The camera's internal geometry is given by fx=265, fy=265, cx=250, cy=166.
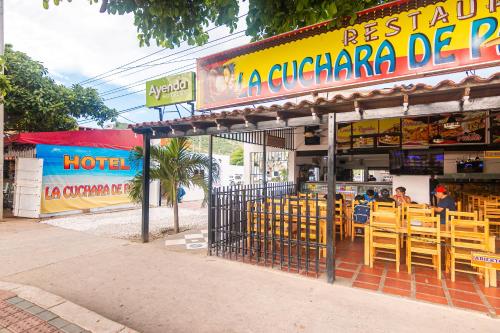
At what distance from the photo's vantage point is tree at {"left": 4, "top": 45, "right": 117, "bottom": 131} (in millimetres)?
10062

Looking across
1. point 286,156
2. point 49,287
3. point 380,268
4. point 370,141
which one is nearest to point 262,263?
point 380,268

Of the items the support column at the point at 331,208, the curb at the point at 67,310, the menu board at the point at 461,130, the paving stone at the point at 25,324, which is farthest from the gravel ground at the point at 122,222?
the menu board at the point at 461,130

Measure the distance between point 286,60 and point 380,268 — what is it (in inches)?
196

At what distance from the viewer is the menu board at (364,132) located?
377 inches

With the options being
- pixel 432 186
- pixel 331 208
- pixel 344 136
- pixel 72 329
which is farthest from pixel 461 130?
pixel 72 329

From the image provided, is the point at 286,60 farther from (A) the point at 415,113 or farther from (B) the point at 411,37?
(A) the point at 415,113

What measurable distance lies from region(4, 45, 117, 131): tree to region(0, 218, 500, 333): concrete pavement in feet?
22.5

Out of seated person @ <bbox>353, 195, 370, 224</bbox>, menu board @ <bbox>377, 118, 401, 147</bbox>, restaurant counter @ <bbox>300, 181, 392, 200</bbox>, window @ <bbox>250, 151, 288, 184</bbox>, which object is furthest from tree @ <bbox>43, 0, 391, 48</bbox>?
window @ <bbox>250, 151, 288, 184</bbox>

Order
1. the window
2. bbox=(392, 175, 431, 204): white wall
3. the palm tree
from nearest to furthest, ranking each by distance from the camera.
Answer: the palm tree
bbox=(392, 175, 431, 204): white wall
the window

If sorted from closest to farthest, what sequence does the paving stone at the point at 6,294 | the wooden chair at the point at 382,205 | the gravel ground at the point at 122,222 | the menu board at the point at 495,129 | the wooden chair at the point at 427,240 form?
the paving stone at the point at 6,294
the wooden chair at the point at 427,240
the wooden chair at the point at 382,205
the gravel ground at the point at 122,222
the menu board at the point at 495,129

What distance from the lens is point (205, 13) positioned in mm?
5078

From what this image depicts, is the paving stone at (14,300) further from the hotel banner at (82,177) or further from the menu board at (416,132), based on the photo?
the menu board at (416,132)

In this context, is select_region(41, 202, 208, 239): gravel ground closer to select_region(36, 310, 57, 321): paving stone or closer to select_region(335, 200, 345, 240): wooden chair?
select_region(36, 310, 57, 321): paving stone

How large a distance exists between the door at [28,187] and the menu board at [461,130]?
13728 mm
